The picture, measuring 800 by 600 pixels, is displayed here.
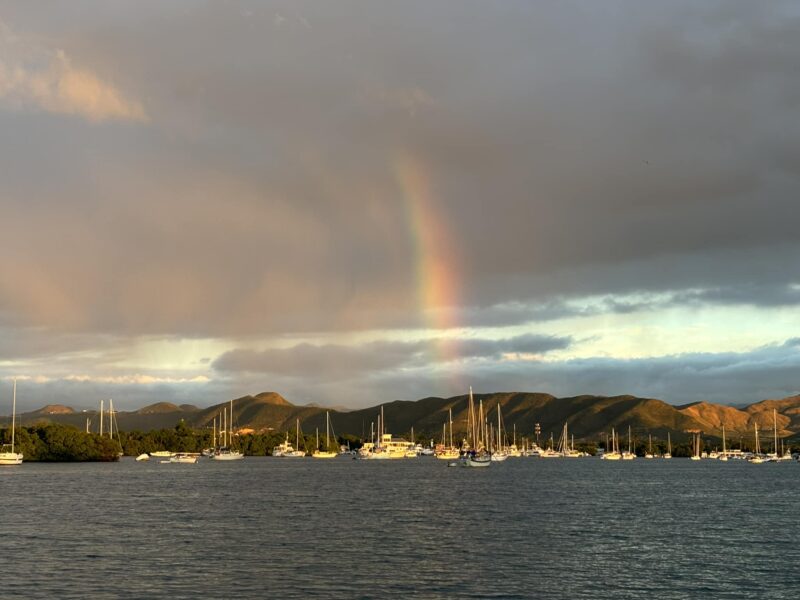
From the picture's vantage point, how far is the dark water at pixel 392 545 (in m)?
57.3

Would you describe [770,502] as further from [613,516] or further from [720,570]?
[720,570]

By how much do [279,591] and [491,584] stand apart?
42.5 feet

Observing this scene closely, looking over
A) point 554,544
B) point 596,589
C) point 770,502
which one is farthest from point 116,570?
point 770,502

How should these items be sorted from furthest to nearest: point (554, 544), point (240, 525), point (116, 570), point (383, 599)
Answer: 1. point (240, 525)
2. point (554, 544)
3. point (116, 570)
4. point (383, 599)

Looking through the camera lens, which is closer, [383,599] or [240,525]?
[383,599]

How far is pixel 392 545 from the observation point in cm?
7725

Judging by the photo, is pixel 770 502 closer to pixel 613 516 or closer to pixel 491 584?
pixel 613 516

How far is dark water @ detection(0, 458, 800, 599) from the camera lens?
5734cm

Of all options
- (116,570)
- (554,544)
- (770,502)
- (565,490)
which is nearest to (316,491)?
(565,490)

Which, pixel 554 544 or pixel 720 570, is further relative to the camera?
pixel 554 544

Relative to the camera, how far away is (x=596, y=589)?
57.3 metres

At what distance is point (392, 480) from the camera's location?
195m

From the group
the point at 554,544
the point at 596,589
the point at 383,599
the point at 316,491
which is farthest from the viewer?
the point at 316,491

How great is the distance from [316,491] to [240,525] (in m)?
59.5
